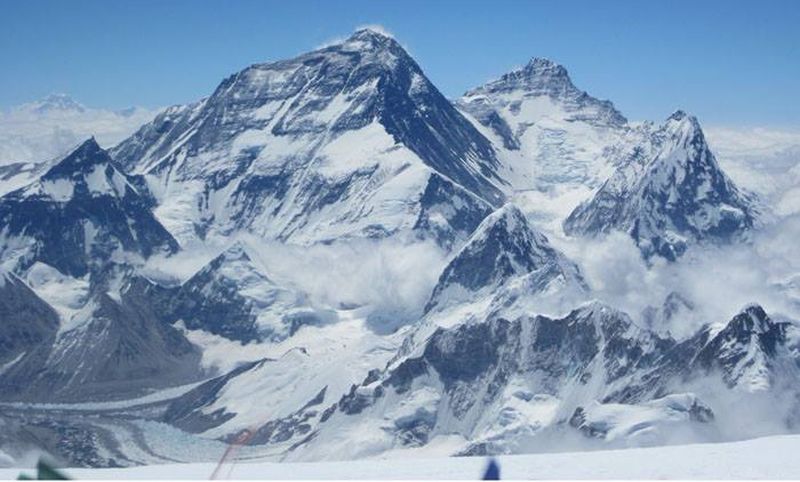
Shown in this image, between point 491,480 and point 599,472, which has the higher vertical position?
point 491,480

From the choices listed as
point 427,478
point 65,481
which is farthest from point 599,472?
point 65,481

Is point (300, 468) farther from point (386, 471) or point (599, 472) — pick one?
point (599, 472)

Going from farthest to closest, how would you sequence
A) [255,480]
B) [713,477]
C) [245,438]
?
[255,480]
[713,477]
[245,438]

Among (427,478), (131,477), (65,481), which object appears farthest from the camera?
(131,477)

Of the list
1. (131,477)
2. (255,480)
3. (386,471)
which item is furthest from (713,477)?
(131,477)

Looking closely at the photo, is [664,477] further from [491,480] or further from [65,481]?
[65,481]

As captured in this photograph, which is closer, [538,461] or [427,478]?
[427,478]
